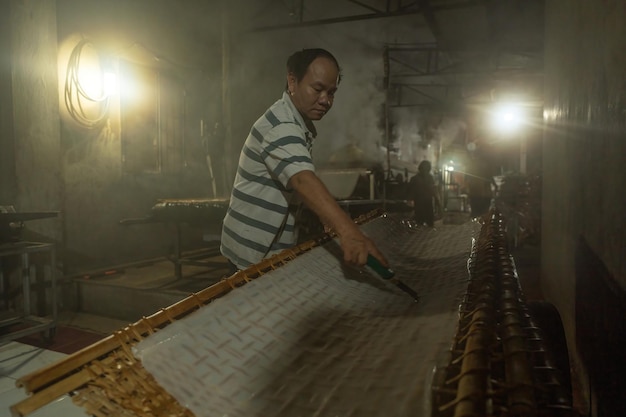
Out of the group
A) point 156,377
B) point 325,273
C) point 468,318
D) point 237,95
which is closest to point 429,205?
point 237,95

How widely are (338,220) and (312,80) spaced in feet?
2.63

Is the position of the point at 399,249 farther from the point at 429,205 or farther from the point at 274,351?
the point at 429,205

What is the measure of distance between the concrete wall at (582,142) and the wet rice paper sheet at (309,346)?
1012 mm

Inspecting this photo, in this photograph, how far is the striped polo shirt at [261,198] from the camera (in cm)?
204

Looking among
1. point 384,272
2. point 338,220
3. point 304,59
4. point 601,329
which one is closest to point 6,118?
point 304,59

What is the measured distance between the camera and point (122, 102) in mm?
6414

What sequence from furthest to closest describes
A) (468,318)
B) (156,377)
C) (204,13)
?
1. (204,13)
2. (468,318)
3. (156,377)

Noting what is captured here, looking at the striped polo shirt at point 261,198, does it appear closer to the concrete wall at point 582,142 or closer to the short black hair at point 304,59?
the short black hair at point 304,59

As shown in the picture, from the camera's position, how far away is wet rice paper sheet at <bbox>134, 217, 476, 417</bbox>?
112cm

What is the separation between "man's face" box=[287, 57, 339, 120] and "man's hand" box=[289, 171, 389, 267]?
0.49 metres

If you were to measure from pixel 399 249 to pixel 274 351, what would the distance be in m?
1.73

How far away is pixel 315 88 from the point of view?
210cm

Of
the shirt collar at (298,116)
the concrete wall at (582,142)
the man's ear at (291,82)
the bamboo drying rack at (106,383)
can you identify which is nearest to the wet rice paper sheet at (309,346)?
the bamboo drying rack at (106,383)

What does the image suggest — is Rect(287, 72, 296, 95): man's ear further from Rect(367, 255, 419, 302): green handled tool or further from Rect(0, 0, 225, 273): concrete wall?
Rect(0, 0, 225, 273): concrete wall
